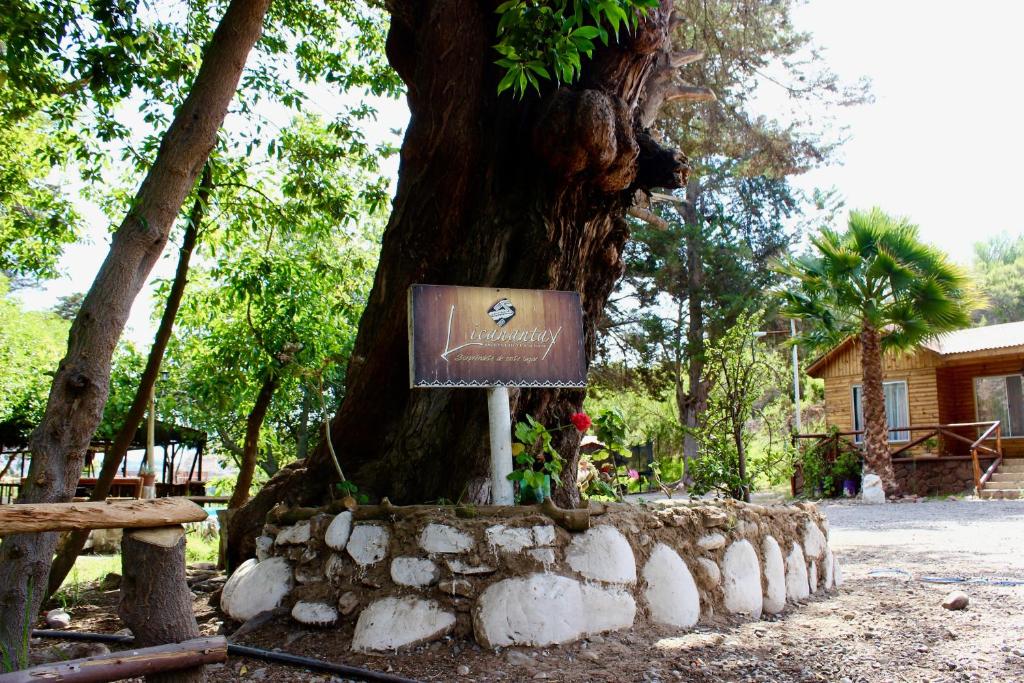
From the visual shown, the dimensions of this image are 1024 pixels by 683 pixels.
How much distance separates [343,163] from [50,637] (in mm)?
6523

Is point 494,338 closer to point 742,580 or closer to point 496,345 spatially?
point 496,345

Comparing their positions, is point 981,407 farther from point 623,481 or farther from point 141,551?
point 141,551

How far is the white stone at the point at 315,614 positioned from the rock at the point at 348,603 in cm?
5

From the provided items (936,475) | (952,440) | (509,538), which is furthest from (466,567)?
(952,440)

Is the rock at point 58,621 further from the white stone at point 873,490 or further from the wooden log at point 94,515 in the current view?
the white stone at point 873,490

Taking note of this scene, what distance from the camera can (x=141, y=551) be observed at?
277 cm

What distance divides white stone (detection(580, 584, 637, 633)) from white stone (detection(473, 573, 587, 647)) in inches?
2.4

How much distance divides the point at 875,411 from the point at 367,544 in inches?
595

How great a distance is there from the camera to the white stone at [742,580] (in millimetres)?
4762

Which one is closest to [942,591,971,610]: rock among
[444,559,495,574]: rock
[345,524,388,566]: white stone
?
[444,559,495,574]: rock

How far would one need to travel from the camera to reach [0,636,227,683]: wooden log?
7.20ft

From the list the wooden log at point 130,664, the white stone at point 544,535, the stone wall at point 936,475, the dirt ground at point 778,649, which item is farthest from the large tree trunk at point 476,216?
the stone wall at point 936,475

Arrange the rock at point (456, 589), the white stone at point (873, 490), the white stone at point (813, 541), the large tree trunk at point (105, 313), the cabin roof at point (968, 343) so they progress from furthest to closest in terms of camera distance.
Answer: the cabin roof at point (968, 343) < the white stone at point (873, 490) < the white stone at point (813, 541) < the rock at point (456, 589) < the large tree trunk at point (105, 313)

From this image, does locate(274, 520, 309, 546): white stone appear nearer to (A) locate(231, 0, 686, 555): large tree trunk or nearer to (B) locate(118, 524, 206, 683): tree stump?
(A) locate(231, 0, 686, 555): large tree trunk
